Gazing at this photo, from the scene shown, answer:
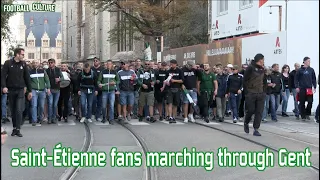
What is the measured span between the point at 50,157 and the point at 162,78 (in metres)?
7.37

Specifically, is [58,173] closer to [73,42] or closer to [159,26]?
[159,26]

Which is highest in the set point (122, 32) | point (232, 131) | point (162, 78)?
point (122, 32)

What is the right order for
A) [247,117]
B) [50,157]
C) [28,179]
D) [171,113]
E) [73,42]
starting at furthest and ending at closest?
[73,42]
[171,113]
[247,117]
[50,157]
[28,179]

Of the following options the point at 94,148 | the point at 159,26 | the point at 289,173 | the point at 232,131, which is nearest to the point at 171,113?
the point at 232,131

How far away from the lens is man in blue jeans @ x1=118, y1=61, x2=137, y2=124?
16594 millimetres

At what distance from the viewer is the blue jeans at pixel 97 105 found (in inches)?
676

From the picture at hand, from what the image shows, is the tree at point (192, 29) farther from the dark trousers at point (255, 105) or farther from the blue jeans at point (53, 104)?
the dark trousers at point (255, 105)

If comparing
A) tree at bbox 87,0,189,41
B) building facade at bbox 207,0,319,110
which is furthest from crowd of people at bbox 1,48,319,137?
tree at bbox 87,0,189,41

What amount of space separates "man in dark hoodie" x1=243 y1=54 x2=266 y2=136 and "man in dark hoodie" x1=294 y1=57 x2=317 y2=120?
179 inches

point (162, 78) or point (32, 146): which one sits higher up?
point (162, 78)

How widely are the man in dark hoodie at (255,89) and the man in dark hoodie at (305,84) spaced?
4554mm

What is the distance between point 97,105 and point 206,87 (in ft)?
11.1

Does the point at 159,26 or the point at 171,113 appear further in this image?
the point at 159,26

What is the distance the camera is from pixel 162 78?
16.8m
